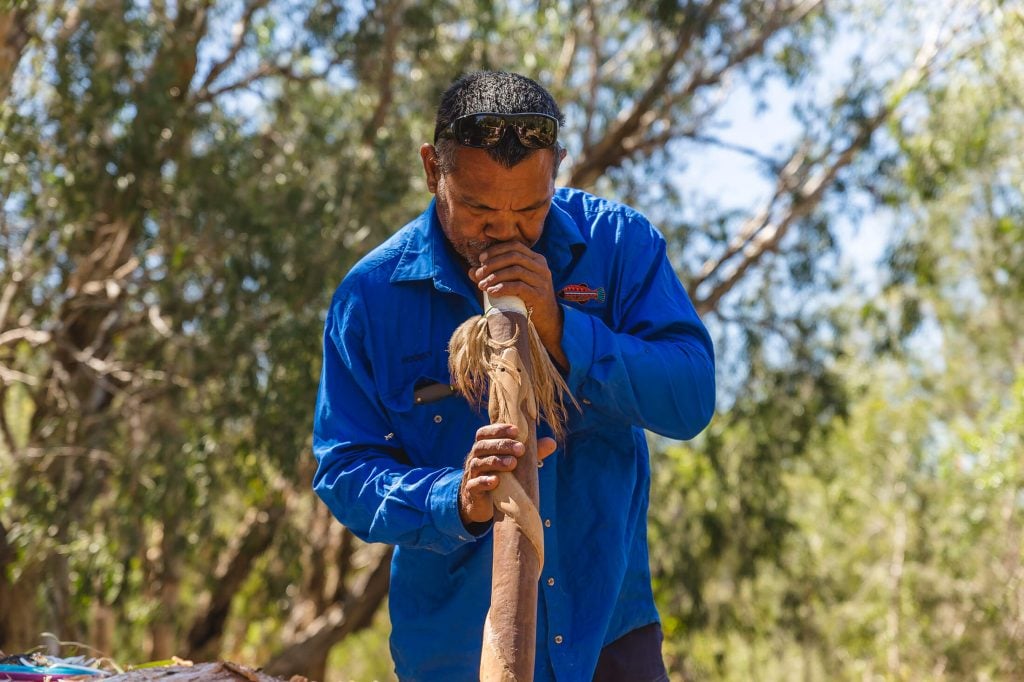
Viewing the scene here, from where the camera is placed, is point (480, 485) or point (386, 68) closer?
point (480, 485)

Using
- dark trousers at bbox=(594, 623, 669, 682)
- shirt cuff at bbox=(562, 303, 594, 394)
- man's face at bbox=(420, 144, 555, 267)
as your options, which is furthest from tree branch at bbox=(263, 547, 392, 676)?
shirt cuff at bbox=(562, 303, 594, 394)

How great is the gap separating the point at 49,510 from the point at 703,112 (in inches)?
282

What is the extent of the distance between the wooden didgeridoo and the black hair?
315mm

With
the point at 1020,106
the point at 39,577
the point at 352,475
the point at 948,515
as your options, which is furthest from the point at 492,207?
the point at 948,515

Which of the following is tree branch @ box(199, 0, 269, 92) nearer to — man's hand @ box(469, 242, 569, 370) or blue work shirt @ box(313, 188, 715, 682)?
blue work shirt @ box(313, 188, 715, 682)

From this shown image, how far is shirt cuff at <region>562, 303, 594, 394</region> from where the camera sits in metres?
2.62

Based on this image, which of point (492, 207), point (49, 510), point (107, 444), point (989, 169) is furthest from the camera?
point (989, 169)

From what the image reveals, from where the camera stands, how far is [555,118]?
108 inches

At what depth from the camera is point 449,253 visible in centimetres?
291

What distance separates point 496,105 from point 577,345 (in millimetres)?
526

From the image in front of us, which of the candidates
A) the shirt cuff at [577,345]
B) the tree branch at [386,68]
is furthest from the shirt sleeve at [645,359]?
the tree branch at [386,68]

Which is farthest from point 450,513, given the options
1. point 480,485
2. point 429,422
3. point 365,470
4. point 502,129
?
point 502,129

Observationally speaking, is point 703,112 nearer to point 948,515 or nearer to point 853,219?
point 853,219

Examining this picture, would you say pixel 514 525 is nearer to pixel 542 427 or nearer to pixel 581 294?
pixel 542 427
